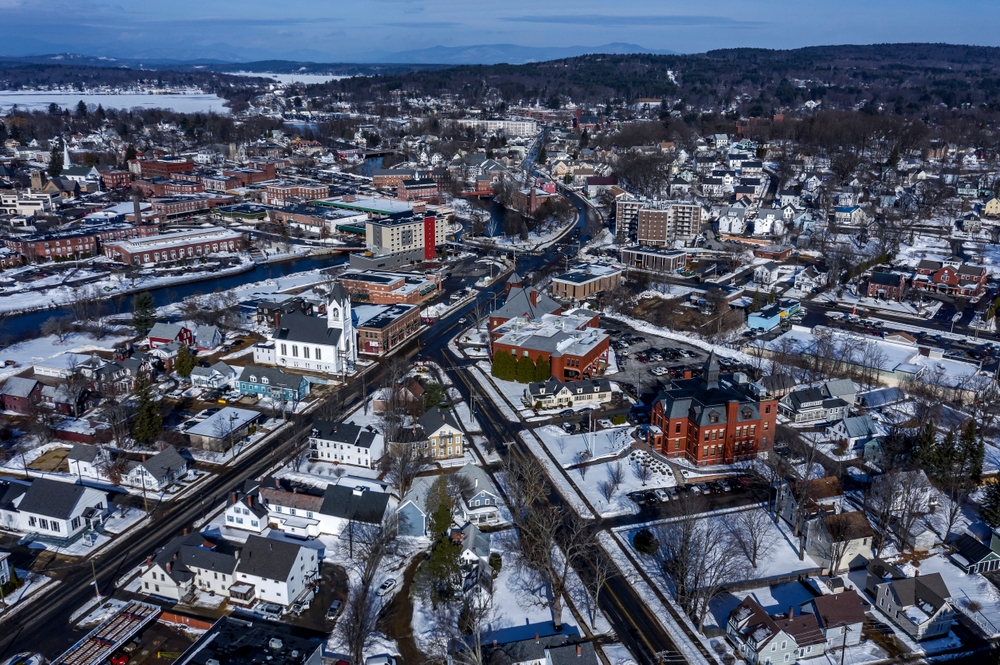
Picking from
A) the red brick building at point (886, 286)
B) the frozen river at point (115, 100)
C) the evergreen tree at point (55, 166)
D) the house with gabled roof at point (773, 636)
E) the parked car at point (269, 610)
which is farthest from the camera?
the frozen river at point (115, 100)

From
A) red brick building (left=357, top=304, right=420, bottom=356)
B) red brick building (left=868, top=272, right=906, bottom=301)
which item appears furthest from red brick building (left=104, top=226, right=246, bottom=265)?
red brick building (left=868, top=272, right=906, bottom=301)

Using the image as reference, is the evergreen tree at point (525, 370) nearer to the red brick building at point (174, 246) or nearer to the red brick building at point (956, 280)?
the red brick building at point (956, 280)

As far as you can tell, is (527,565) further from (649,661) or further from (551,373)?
(551,373)

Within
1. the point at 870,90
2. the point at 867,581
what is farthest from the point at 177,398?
the point at 870,90

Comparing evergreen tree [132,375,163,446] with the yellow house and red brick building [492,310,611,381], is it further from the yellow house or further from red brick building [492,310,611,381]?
the yellow house

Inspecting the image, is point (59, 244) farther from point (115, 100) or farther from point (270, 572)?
point (115, 100)

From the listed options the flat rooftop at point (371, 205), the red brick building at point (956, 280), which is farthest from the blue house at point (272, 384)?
the red brick building at point (956, 280)

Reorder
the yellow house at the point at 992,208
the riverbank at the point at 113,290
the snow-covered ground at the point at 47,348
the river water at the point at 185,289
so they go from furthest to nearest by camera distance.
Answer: the yellow house at the point at 992,208
the riverbank at the point at 113,290
the river water at the point at 185,289
the snow-covered ground at the point at 47,348
